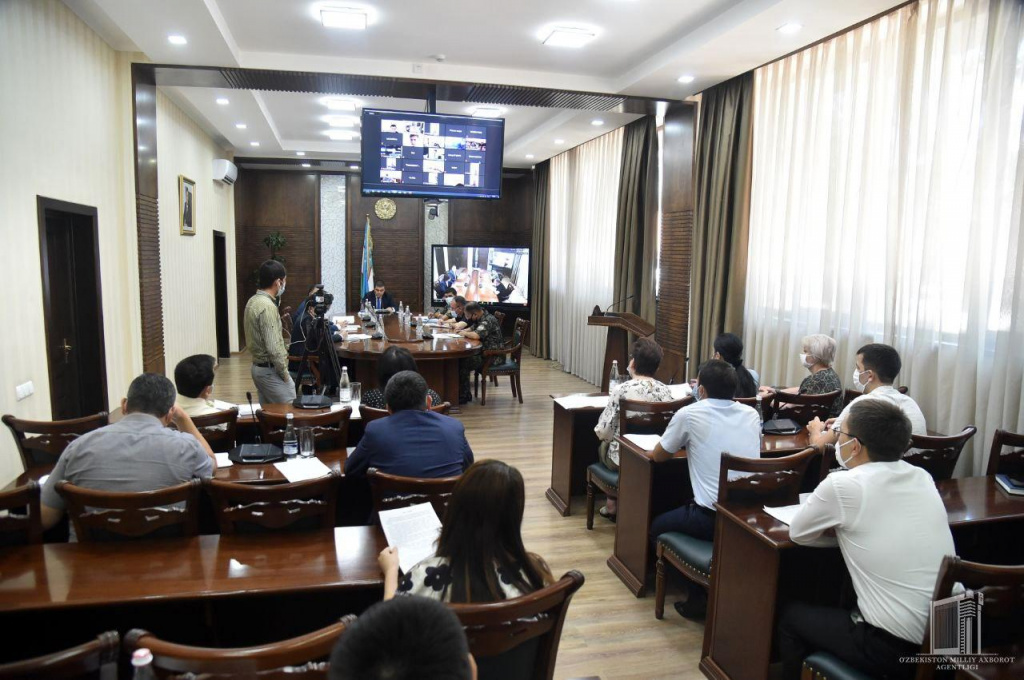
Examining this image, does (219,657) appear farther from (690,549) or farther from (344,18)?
(344,18)

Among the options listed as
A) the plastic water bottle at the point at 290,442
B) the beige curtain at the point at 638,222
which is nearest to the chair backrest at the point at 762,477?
the plastic water bottle at the point at 290,442

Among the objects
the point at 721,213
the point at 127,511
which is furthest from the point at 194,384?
the point at 721,213

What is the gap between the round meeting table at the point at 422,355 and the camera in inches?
240

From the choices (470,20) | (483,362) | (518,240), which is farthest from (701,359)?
(518,240)

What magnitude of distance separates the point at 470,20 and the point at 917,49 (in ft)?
9.90

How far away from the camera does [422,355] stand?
6090 millimetres

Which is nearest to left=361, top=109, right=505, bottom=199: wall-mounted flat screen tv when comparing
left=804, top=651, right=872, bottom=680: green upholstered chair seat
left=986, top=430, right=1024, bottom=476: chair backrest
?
left=986, top=430, right=1024, bottom=476: chair backrest

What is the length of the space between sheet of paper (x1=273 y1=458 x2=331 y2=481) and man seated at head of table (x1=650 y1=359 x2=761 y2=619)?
5.05 feet

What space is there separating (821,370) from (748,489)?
1.77 meters

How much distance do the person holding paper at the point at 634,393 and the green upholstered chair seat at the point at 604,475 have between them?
0.13 ft

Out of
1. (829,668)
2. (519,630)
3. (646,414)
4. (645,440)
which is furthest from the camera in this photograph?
(646,414)

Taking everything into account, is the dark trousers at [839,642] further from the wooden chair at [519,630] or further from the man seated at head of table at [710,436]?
the wooden chair at [519,630]

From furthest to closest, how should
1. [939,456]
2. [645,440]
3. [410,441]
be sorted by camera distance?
[645,440] → [939,456] → [410,441]

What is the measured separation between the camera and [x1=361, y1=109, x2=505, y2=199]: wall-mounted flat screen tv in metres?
5.81
